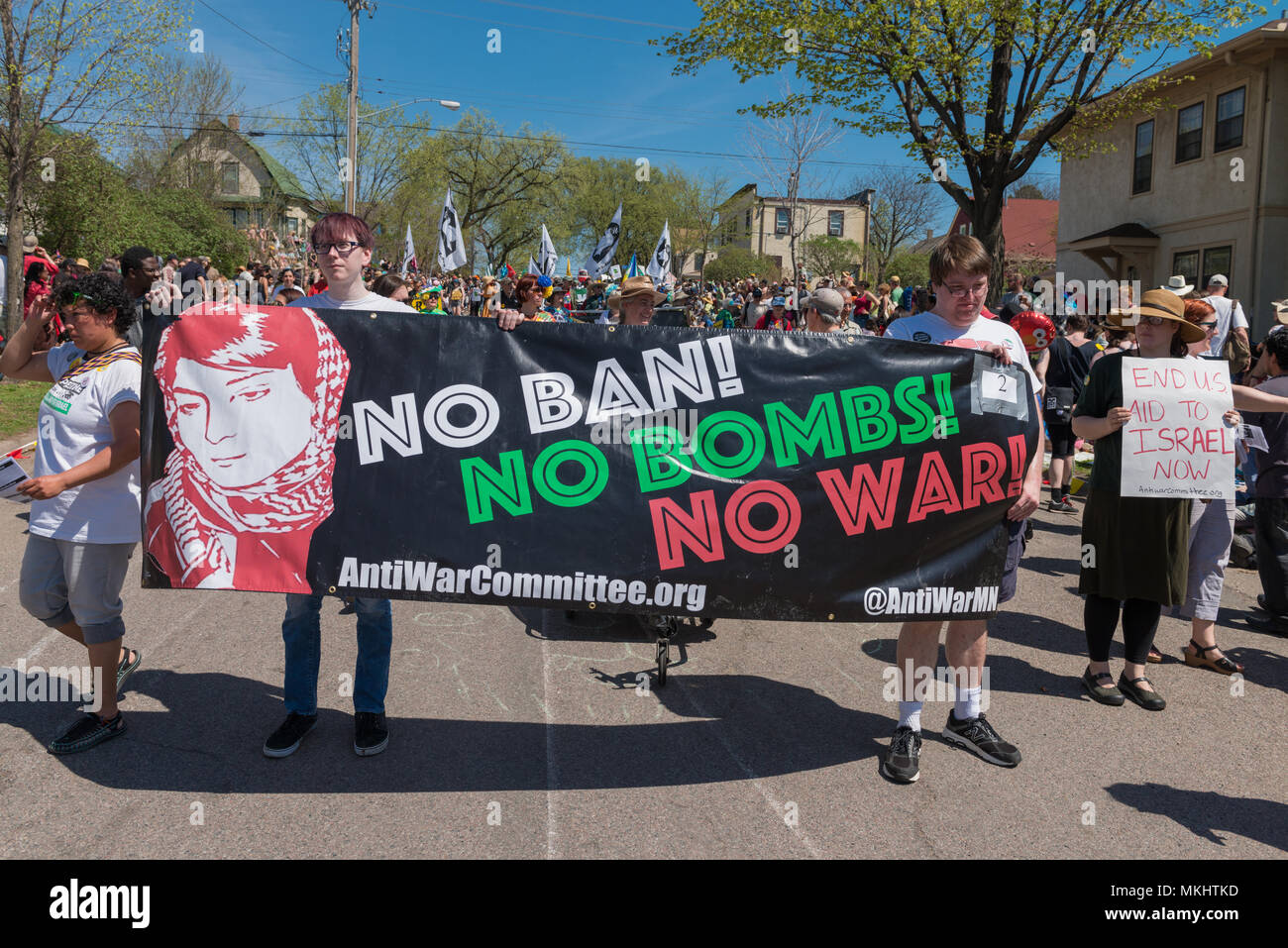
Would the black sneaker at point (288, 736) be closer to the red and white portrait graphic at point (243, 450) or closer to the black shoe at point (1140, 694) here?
the red and white portrait graphic at point (243, 450)

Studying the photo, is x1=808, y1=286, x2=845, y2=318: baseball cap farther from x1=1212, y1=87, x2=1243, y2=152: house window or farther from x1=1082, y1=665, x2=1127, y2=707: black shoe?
x1=1212, y1=87, x2=1243, y2=152: house window

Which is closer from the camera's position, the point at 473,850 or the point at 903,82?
the point at 473,850

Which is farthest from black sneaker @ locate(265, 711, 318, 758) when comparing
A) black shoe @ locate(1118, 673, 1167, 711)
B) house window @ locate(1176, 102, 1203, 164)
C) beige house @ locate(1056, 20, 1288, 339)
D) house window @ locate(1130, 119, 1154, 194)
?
house window @ locate(1130, 119, 1154, 194)

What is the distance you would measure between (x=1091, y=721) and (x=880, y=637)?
4.75 feet

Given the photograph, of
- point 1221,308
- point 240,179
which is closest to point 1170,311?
point 1221,308

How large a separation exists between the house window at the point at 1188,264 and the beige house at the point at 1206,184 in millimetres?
35

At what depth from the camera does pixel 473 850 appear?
127 inches

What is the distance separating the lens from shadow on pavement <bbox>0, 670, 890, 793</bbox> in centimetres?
370

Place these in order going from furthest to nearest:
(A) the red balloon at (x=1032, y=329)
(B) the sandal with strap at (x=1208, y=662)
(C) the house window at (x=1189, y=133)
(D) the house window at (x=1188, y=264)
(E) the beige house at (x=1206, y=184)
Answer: (D) the house window at (x=1188, y=264) → (C) the house window at (x=1189, y=133) → (E) the beige house at (x=1206, y=184) → (A) the red balloon at (x=1032, y=329) → (B) the sandal with strap at (x=1208, y=662)

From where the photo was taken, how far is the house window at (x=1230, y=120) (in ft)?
71.3

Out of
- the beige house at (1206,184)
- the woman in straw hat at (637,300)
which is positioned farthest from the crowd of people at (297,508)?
the beige house at (1206,184)
